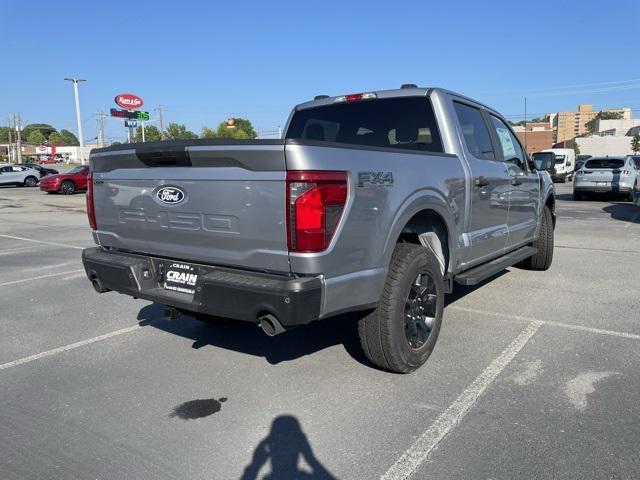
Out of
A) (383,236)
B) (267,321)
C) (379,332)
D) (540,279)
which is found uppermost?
(383,236)

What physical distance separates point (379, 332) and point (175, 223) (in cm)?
148

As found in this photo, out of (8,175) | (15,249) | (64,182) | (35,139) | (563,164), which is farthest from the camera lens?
(35,139)

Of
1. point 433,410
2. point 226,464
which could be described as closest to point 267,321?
point 226,464

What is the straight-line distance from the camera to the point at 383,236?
10.7 feet

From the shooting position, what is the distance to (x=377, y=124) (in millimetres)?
4824

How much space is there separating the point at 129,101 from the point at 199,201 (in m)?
48.3

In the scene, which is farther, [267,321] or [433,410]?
[433,410]

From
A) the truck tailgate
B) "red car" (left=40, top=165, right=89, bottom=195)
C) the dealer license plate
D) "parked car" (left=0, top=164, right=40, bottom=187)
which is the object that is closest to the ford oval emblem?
the truck tailgate

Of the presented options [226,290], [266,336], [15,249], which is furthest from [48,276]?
[226,290]

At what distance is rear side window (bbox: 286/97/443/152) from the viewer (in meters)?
4.57

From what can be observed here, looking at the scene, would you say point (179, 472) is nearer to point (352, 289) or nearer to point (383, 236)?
point (352, 289)

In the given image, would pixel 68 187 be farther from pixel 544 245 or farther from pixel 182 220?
pixel 182 220

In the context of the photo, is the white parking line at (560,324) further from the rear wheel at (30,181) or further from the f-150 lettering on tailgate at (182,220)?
the rear wheel at (30,181)

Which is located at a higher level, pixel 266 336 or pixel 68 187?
pixel 68 187
